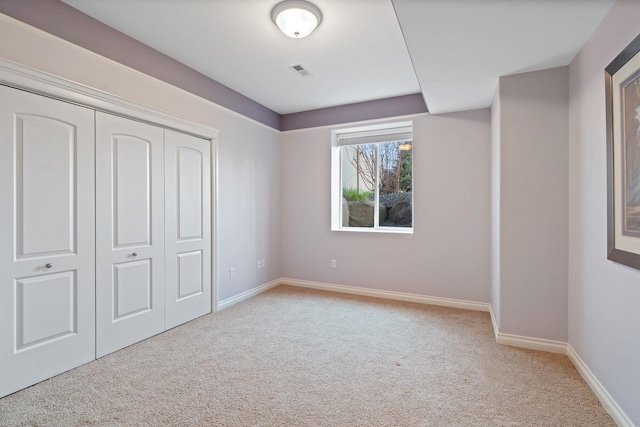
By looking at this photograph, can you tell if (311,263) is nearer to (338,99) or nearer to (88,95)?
(338,99)

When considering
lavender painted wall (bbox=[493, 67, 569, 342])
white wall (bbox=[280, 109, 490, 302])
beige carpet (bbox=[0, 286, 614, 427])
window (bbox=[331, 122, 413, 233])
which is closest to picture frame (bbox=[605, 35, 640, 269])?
lavender painted wall (bbox=[493, 67, 569, 342])

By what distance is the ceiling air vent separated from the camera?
3129mm

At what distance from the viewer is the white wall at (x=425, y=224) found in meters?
3.60

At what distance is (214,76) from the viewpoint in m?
3.38

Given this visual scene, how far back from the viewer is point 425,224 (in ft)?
12.7

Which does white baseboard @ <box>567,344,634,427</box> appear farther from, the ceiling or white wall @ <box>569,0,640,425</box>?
the ceiling

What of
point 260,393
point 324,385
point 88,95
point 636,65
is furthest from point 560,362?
point 88,95

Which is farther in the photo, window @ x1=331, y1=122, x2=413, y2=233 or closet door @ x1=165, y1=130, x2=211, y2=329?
window @ x1=331, y1=122, x2=413, y2=233

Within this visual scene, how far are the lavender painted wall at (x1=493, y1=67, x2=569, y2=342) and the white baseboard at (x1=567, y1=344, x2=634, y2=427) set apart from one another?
0.26m

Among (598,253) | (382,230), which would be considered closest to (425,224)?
(382,230)

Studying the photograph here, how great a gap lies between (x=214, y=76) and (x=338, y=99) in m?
1.56

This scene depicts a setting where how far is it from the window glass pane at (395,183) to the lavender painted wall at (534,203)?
1.55 m

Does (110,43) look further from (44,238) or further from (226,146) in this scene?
(44,238)

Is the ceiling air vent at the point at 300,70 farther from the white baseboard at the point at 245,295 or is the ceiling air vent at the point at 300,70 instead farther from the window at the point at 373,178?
the white baseboard at the point at 245,295
